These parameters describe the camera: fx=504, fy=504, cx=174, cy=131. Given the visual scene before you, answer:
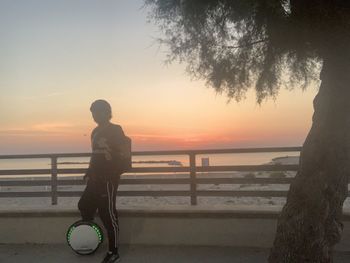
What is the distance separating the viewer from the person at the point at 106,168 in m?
5.97

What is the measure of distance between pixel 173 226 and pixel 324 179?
2.39m

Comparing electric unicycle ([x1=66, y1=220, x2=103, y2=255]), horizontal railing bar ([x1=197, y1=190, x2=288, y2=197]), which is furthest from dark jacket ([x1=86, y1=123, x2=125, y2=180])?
horizontal railing bar ([x1=197, y1=190, x2=288, y2=197])

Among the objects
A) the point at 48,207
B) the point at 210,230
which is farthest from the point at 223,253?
the point at 48,207

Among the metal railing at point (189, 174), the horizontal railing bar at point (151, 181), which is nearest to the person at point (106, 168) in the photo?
the metal railing at point (189, 174)

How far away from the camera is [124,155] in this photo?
19.6 ft

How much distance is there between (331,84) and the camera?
5172 millimetres

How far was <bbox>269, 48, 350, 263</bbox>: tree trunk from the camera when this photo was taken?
16.8 ft

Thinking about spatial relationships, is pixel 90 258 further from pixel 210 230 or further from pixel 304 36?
pixel 304 36

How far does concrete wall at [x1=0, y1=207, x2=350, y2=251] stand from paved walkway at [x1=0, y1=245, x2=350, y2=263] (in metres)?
0.13

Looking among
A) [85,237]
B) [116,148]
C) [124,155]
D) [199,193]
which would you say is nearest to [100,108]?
[116,148]

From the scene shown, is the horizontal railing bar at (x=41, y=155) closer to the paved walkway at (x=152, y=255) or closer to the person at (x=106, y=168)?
the paved walkway at (x=152, y=255)

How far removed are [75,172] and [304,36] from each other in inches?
159

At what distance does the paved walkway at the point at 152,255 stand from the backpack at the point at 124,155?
118 centimetres

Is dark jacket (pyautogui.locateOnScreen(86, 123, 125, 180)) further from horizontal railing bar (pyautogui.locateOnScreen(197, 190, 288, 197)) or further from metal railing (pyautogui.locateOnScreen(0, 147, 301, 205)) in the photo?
horizontal railing bar (pyautogui.locateOnScreen(197, 190, 288, 197))
